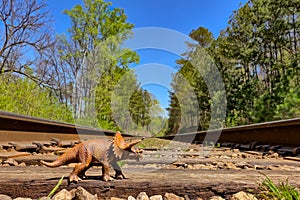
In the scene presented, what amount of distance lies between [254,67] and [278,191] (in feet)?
57.4

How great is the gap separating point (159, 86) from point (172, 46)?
6.18 ft

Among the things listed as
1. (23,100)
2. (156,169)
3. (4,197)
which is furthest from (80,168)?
(23,100)

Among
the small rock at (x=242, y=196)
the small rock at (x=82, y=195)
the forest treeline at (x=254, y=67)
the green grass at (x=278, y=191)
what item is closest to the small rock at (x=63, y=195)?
the small rock at (x=82, y=195)

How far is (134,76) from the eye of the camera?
48.8 feet

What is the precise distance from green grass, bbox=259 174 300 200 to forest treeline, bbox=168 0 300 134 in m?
10.4

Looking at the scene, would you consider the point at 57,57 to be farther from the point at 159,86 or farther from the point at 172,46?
the point at 172,46

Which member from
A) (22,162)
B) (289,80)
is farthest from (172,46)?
(289,80)

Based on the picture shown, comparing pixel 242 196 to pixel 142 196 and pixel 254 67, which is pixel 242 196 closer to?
pixel 142 196

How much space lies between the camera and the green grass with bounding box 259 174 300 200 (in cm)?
101

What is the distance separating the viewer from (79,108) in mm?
16969

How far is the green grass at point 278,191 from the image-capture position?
1009 mm

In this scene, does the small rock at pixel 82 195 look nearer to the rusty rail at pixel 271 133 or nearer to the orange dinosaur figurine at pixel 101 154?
the orange dinosaur figurine at pixel 101 154

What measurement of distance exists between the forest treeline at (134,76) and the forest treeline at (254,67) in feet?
0.16

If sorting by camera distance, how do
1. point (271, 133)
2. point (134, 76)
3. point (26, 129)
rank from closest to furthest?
point (26, 129) < point (271, 133) < point (134, 76)
